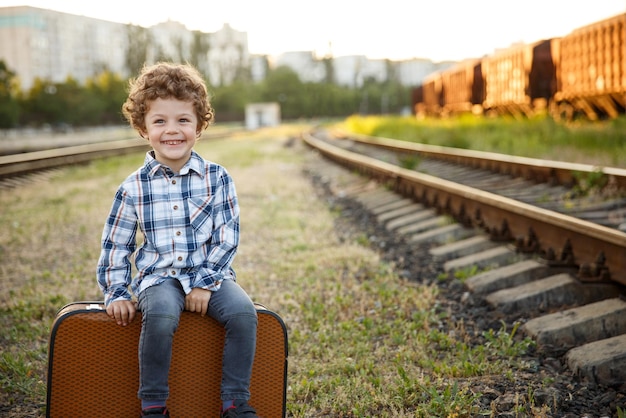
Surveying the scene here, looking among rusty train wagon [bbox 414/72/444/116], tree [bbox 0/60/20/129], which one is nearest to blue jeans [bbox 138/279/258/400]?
rusty train wagon [bbox 414/72/444/116]

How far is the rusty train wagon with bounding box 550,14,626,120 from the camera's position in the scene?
460 inches

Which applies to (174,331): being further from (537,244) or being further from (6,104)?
(6,104)

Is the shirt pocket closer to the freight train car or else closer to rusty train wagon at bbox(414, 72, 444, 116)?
the freight train car

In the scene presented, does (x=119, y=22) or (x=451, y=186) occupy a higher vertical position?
(x=119, y=22)

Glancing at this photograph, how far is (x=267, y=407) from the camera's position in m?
2.22

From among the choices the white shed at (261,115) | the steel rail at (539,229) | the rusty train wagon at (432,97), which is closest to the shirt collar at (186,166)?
the steel rail at (539,229)

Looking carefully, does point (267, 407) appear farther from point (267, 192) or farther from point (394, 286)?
point (267, 192)

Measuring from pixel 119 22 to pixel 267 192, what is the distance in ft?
372

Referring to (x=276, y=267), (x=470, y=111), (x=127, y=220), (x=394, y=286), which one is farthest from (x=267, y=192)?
(x=470, y=111)

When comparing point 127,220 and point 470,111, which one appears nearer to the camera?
point 127,220

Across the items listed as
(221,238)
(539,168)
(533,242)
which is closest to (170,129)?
(221,238)

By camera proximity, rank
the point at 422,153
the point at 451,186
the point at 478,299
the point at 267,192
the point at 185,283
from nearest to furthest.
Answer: the point at 185,283
the point at 478,299
the point at 451,186
the point at 267,192
the point at 422,153

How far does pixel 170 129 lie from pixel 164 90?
5.6 inches

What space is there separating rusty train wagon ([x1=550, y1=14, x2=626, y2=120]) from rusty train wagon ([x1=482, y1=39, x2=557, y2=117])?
122 cm
